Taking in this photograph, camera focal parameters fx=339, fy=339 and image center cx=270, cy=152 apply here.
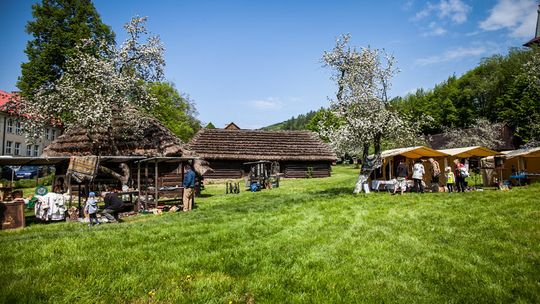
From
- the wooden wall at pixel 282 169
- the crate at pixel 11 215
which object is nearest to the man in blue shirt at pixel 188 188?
the crate at pixel 11 215

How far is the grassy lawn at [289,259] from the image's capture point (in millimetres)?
5539

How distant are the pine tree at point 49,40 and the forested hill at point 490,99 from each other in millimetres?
35770

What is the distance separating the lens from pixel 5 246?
8109mm

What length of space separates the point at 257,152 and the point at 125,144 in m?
17.1

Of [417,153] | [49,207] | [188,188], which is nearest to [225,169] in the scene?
[417,153]

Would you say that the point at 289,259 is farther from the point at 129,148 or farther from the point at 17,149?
the point at 17,149

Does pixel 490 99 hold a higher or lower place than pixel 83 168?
higher

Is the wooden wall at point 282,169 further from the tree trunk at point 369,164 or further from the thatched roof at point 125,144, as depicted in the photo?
the tree trunk at point 369,164

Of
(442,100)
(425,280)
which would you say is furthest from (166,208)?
(442,100)

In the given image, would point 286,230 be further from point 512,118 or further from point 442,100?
point 442,100

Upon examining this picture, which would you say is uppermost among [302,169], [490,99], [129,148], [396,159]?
[490,99]

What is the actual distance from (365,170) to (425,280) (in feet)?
39.3

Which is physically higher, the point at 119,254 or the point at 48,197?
the point at 48,197

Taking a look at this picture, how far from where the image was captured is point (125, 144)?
2103 centimetres
